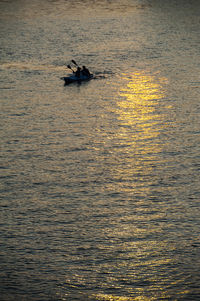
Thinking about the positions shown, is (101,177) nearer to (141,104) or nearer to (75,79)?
(141,104)

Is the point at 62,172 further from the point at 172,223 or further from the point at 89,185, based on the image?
the point at 172,223

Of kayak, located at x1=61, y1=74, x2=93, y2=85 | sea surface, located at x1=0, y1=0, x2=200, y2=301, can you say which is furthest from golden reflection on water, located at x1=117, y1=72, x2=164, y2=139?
kayak, located at x1=61, y1=74, x2=93, y2=85

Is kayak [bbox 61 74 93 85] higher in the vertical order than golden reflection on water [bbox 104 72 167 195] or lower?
lower

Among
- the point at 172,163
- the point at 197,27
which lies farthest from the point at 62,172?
the point at 197,27

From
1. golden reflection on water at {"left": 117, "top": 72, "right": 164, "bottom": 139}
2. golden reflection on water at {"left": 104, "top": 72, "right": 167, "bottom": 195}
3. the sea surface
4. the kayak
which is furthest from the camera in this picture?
the kayak

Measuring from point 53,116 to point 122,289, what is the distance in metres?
22.9

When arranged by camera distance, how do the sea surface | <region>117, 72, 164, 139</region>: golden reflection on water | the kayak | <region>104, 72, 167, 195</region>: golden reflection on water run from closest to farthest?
the sea surface < <region>104, 72, 167, 195</region>: golden reflection on water < <region>117, 72, 164, 139</region>: golden reflection on water < the kayak

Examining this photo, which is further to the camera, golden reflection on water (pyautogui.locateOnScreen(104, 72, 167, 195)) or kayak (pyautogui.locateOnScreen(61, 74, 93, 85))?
kayak (pyautogui.locateOnScreen(61, 74, 93, 85))

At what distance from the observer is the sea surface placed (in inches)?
825

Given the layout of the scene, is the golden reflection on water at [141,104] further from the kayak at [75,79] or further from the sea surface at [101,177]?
the kayak at [75,79]

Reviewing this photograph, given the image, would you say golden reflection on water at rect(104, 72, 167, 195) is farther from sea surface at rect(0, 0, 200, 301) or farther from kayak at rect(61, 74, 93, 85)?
Result: kayak at rect(61, 74, 93, 85)

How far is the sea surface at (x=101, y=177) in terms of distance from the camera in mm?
20953

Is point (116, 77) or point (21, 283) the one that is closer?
point (21, 283)

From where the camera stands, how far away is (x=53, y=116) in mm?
40938
